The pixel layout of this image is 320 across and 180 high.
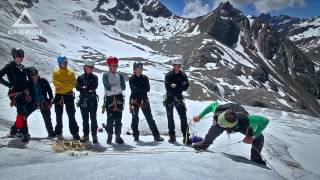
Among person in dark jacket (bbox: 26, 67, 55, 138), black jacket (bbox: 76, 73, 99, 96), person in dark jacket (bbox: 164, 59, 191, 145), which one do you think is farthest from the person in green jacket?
person in dark jacket (bbox: 26, 67, 55, 138)

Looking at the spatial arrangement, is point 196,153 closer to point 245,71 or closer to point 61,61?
point 61,61

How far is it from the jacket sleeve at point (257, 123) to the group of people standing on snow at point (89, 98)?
0.10ft

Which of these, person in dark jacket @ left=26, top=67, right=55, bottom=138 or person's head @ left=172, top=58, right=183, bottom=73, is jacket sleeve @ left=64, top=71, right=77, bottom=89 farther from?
person's head @ left=172, top=58, right=183, bottom=73

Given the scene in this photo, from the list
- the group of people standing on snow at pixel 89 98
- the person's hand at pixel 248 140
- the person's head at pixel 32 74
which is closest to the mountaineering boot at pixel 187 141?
the group of people standing on snow at pixel 89 98

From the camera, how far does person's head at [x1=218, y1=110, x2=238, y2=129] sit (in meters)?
12.4

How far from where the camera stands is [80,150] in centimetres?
1293

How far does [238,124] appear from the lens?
1288 cm

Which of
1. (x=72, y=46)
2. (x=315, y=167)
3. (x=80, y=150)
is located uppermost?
(x=72, y=46)

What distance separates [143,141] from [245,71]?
425 ft

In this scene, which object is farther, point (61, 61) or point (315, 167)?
point (315, 167)

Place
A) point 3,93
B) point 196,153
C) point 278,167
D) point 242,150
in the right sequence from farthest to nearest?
point 3,93 < point 242,150 < point 278,167 < point 196,153

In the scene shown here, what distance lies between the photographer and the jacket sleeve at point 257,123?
12.8 meters

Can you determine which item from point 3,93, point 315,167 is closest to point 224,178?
point 315,167

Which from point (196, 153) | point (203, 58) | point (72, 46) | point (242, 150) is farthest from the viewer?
point (72, 46)
